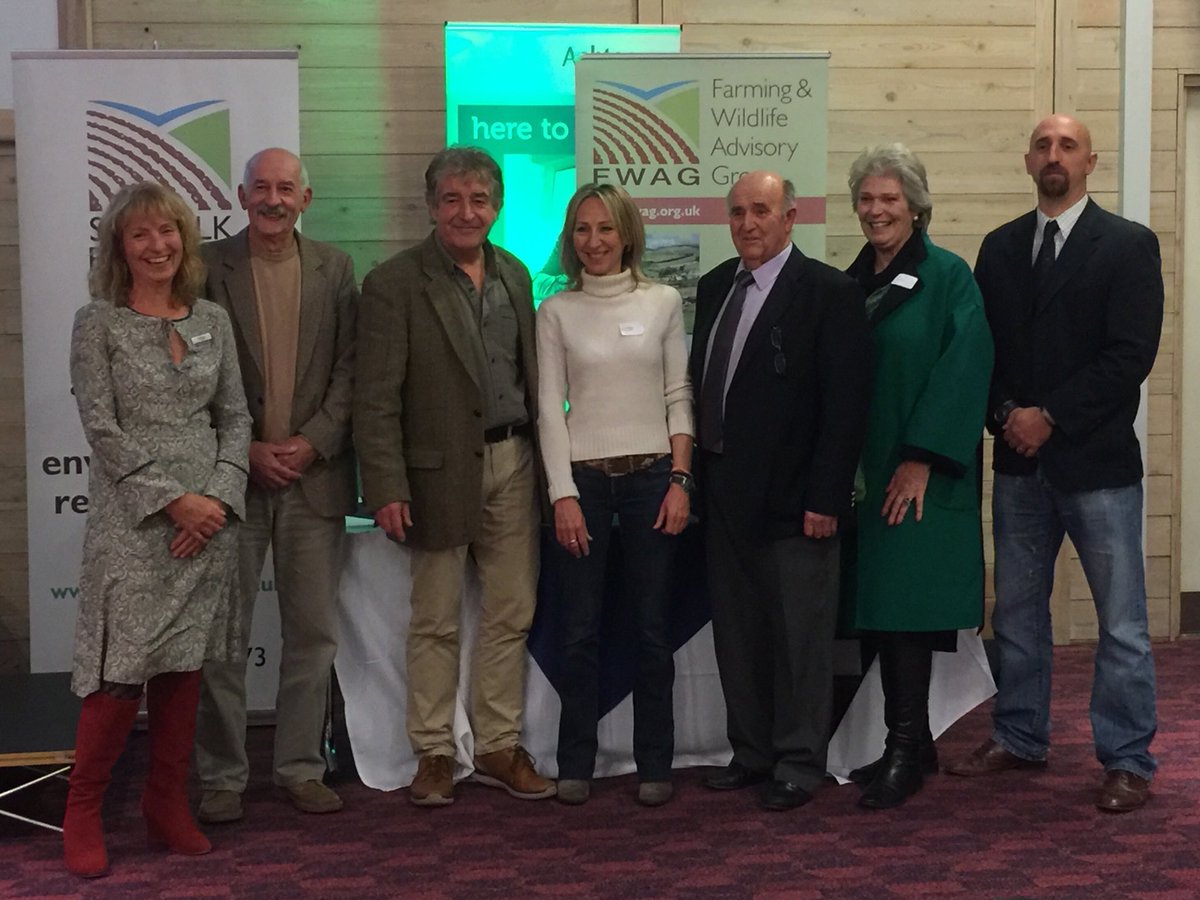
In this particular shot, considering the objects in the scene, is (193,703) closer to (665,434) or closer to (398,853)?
(398,853)

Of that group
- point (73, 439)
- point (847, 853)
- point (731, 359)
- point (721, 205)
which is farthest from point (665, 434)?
point (73, 439)

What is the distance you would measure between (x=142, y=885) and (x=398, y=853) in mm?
562

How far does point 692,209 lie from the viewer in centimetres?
470

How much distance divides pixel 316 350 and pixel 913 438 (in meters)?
1.50

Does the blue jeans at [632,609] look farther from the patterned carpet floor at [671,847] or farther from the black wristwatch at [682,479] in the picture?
the patterned carpet floor at [671,847]

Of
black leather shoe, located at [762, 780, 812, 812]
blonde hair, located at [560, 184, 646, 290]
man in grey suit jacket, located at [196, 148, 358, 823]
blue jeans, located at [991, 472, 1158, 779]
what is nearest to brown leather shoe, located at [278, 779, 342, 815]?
man in grey suit jacket, located at [196, 148, 358, 823]

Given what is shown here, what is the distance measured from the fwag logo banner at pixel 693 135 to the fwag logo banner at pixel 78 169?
102 centimetres

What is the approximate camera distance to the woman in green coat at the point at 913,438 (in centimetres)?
345

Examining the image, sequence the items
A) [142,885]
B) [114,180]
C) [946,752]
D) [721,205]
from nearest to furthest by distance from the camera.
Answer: [142,885] → [946,752] → [114,180] → [721,205]

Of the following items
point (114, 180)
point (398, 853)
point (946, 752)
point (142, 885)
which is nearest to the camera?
point (142, 885)

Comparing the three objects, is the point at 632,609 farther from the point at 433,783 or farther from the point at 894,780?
the point at 894,780

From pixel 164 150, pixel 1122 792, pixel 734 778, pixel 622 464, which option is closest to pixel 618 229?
pixel 622 464

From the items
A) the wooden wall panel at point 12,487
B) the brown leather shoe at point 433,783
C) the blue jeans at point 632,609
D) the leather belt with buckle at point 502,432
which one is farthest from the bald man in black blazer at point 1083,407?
the wooden wall panel at point 12,487

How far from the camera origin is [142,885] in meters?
3.00
